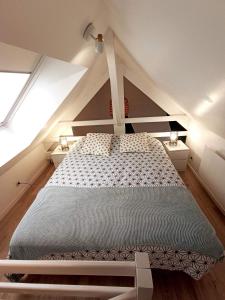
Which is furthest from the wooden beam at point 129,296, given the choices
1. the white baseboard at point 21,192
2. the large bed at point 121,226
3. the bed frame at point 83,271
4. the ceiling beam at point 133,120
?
the ceiling beam at point 133,120

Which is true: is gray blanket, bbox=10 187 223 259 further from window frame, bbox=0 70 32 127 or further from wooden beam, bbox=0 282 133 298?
window frame, bbox=0 70 32 127

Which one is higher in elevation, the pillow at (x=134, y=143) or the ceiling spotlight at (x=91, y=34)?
the ceiling spotlight at (x=91, y=34)

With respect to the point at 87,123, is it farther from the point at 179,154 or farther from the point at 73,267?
the point at 73,267

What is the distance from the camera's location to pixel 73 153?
8.83ft

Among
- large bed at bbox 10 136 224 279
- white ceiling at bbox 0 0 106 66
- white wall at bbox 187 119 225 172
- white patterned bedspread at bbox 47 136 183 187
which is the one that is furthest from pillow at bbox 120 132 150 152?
white ceiling at bbox 0 0 106 66

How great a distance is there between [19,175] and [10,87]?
4.33 ft

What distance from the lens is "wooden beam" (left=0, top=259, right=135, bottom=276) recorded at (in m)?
0.63

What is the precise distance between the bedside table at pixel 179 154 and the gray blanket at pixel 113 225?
120 centimetres


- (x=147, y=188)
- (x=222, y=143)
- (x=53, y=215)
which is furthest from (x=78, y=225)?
(x=222, y=143)

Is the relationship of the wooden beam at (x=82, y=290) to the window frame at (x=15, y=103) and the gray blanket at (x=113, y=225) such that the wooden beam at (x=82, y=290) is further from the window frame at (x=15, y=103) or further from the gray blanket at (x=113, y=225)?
the window frame at (x=15, y=103)

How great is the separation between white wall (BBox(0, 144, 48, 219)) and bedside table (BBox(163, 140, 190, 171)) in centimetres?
221

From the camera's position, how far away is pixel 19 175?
279 centimetres

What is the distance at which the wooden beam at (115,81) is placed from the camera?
1.87 metres

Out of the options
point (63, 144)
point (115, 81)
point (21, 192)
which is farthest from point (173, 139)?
point (21, 192)
